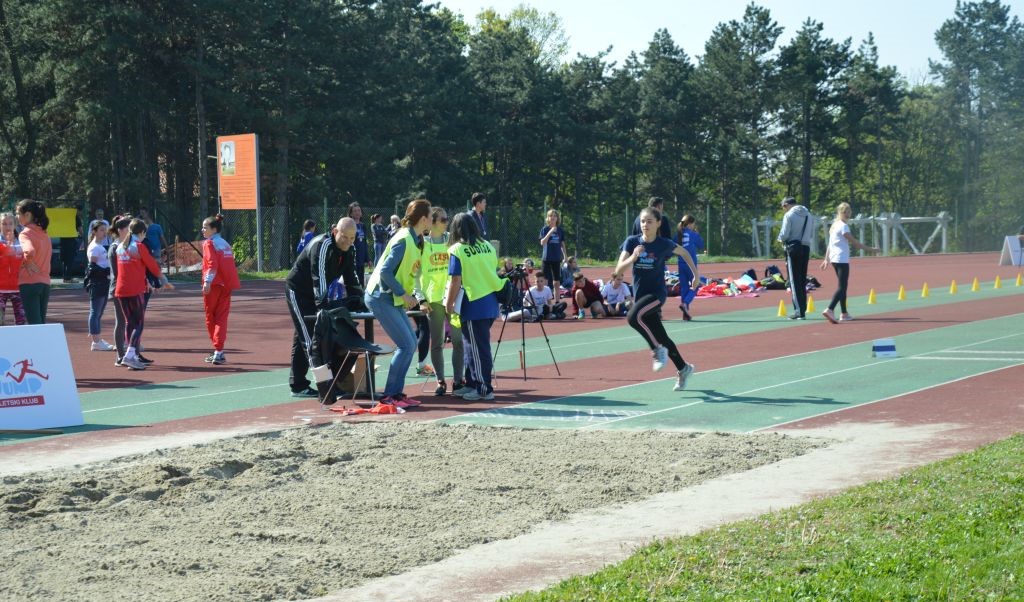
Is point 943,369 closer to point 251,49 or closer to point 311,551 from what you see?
point 311,551

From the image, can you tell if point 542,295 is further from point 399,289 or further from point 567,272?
point 399,289

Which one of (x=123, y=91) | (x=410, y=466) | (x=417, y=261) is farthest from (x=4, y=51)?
(x=410, y=466)

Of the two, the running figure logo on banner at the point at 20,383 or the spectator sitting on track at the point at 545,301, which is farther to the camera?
the spectator sitting on track at the point at 545,301

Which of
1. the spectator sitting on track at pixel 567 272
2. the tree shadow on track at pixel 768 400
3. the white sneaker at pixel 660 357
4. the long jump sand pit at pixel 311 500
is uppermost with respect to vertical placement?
the spectator sitting on track at pixel 567 272

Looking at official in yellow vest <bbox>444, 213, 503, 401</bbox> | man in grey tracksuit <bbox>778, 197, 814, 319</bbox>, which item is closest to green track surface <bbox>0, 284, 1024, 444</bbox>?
official in yellow vest <bbox>444, 213, 503, 401</bbox>

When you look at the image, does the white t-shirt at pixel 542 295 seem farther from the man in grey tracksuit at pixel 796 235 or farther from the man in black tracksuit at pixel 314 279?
the man in black tracksuit at pixel 314 279

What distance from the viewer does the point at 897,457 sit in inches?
340

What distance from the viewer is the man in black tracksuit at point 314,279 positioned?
1173cm

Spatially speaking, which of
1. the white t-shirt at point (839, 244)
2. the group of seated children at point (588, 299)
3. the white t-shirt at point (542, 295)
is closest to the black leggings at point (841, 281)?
the white t-shirt at point (839, 244)

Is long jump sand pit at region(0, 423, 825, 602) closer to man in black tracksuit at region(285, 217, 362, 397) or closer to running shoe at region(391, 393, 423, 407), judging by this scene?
running shoe at region(391, 393, 423, 407)

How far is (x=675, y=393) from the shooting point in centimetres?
1245

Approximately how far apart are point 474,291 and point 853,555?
658 cm

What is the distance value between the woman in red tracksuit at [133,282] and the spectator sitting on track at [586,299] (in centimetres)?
955

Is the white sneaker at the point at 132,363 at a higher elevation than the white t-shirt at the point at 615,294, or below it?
below
